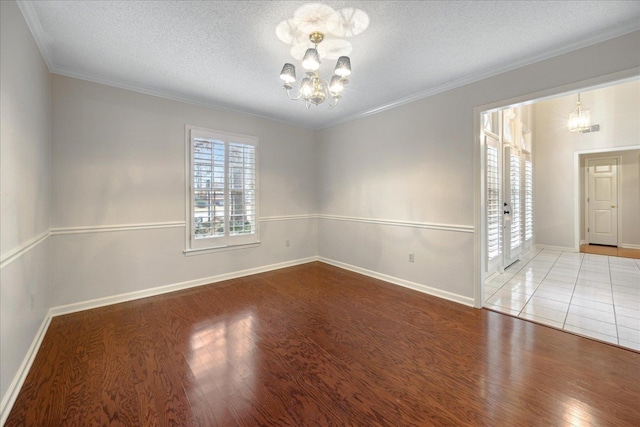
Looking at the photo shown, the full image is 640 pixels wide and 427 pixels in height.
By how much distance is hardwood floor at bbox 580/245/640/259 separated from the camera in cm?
534

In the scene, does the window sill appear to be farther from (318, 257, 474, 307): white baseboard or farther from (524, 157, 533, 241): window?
(524, 157, 533, 241): window

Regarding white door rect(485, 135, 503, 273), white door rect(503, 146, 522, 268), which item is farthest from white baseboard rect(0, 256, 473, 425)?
white door rect(503, 146, 522, 268)

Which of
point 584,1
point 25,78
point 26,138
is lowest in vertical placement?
point 26,138

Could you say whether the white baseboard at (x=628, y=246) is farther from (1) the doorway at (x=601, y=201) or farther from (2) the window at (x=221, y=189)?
(2) the window at (x=221, y=189)

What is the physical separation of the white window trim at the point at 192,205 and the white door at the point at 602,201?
8.00m

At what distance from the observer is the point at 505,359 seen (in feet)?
6.68

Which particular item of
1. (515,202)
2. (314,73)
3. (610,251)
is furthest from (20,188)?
(610,251)

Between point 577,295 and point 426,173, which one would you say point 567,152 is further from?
point 426,173

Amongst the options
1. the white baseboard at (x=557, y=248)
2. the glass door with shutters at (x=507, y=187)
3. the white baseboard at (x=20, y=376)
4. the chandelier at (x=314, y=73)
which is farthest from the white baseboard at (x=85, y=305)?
the white baseboard at (x=557, y=248)

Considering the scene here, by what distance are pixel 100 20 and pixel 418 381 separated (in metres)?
3.62

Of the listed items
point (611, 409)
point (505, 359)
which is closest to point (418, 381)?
point (505, 359)

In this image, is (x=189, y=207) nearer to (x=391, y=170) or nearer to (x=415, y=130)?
(x=391, y=170)

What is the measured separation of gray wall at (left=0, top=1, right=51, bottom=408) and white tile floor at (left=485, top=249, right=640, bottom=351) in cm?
422

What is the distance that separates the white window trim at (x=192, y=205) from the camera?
11.9ft
